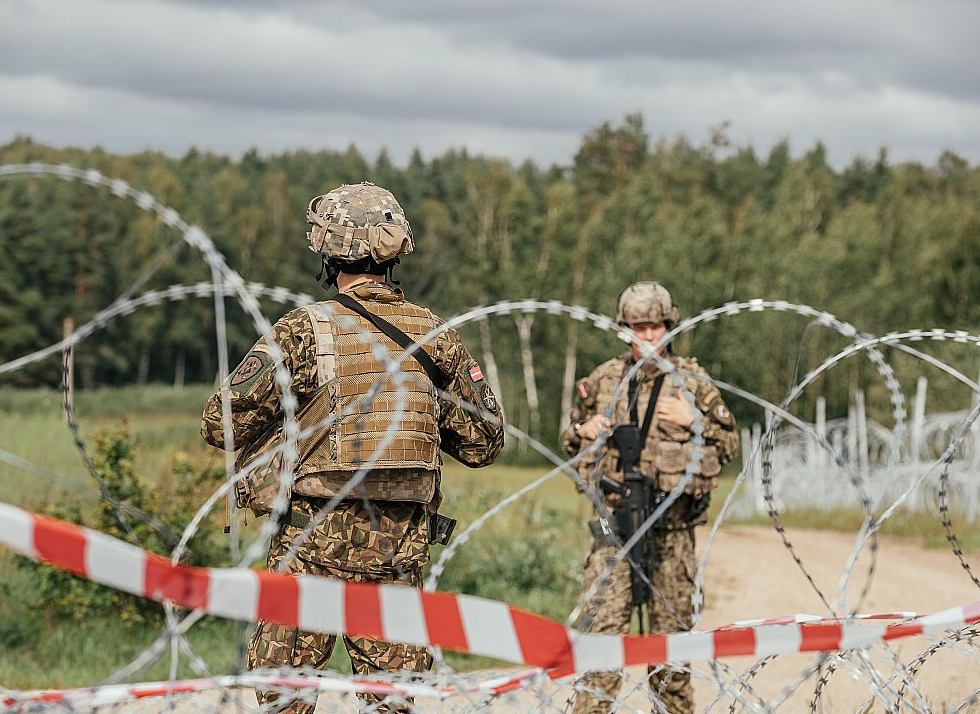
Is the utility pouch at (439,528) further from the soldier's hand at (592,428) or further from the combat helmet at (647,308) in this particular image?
the combat helmet at (647,308)

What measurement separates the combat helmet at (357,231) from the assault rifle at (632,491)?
1598 millimetres

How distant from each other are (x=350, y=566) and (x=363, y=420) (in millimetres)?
418

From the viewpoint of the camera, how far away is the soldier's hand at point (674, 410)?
191 inches

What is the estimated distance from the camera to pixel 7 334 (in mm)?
49312

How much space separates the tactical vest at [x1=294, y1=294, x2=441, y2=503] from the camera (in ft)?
11.1

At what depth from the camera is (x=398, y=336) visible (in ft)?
11.3

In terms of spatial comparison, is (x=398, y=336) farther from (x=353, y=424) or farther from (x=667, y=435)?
(x=667, y=435)

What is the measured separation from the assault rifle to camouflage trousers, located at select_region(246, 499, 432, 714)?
4.84 ft

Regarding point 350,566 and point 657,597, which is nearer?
point 350,566

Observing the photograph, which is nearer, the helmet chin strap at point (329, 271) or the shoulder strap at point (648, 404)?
the helmet chin strap at point (329, 271)

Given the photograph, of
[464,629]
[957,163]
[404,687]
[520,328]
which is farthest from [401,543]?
[957,163]

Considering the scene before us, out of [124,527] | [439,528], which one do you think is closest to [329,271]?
[439,528]

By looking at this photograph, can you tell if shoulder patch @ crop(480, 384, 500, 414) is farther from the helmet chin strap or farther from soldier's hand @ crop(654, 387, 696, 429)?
soldier's hand @ crop(654, 387, 696, 429)

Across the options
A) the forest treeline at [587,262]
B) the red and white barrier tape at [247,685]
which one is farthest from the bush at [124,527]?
the forest treeline at [587,262]
